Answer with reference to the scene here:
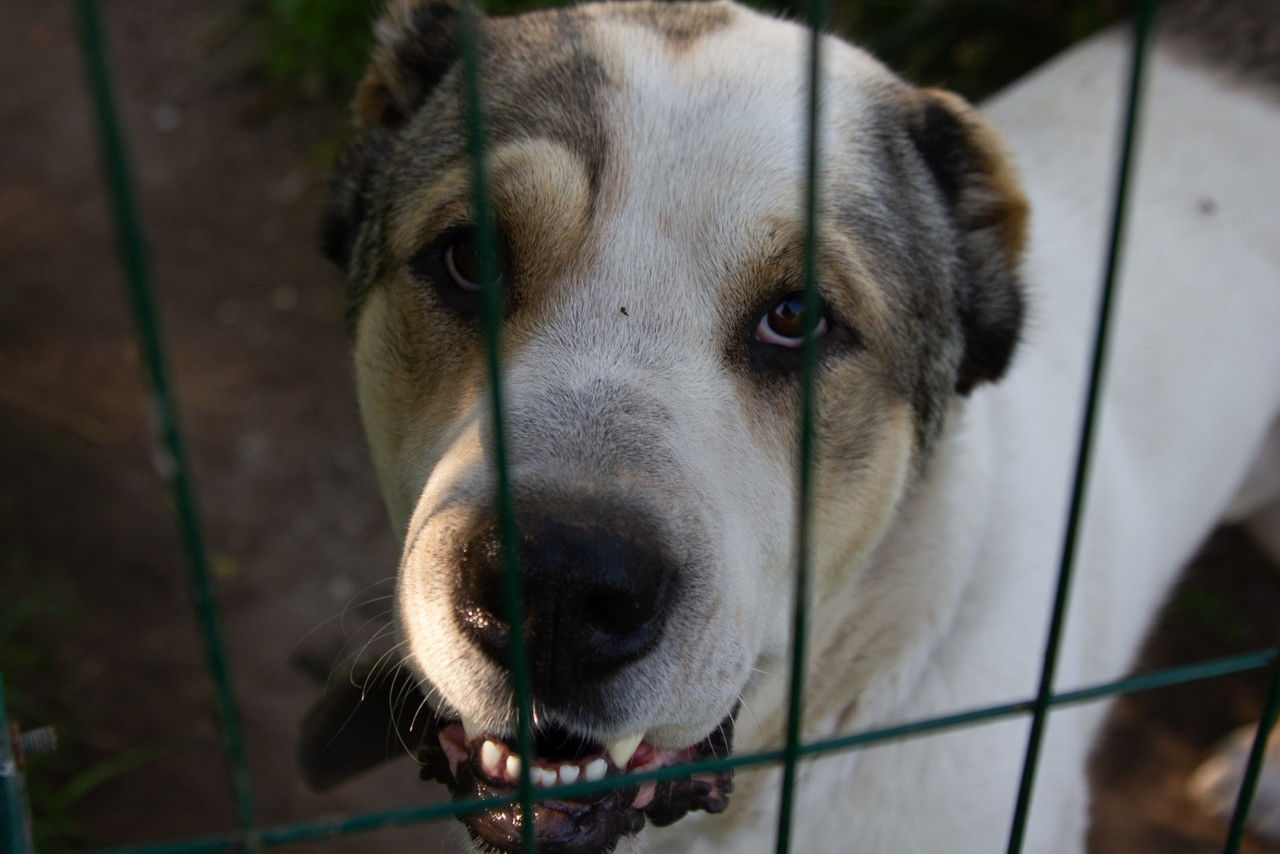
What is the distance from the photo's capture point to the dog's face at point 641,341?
1.49m

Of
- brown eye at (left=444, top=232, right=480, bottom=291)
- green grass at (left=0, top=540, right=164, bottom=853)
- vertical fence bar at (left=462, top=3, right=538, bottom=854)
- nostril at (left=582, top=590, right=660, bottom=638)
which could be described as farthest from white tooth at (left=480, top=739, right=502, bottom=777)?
green grass at (left=0, top=540, right=164, bottom=853)

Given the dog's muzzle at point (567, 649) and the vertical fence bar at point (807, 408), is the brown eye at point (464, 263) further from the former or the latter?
the vertical fence bar at point (807, 408)

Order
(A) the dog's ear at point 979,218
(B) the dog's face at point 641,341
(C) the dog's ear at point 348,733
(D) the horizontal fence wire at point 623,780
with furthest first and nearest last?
(A) the dog's ear at point 979,218
(C) the dog's ear at point 348,733
(B) the dog's face at point 641,341
(D) the horizontal fence wire at point 623,780

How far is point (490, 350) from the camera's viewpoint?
3.20ft

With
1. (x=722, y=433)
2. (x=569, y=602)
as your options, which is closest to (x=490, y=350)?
(x=569, y=602)

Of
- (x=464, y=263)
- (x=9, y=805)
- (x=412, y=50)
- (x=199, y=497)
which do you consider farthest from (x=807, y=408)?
(x=199, y=497)

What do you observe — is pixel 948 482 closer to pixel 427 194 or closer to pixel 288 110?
pixel 427 194

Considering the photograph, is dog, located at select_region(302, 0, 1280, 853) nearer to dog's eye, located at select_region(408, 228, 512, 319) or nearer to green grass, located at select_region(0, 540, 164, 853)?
dog's eye, located at select_region(408, 228, 512, 319)

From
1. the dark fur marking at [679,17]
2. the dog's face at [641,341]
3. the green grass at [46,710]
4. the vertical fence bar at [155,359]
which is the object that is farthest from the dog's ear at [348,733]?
the green grass at [46,710]

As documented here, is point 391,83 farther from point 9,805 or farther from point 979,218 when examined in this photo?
point 9,805

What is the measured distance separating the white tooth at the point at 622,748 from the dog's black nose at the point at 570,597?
18cm

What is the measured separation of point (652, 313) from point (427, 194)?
551mm

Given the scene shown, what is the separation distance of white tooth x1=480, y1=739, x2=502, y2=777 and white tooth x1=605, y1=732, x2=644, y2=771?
161 mm

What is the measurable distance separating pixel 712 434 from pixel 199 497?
10.9 feet
